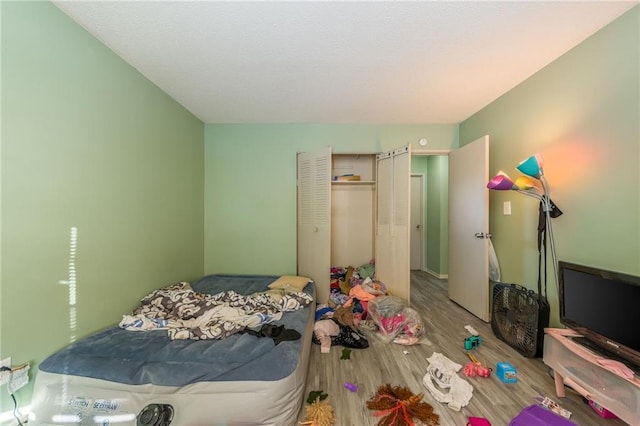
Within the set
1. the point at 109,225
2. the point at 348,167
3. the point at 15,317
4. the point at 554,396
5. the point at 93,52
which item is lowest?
the point at 554,396

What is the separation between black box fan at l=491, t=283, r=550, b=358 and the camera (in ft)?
6.09

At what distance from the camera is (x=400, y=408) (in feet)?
4.50

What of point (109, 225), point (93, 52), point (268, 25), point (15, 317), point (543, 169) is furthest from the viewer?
point (543, 169)

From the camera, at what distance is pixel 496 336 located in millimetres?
2221

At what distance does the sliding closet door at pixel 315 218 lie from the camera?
9.73 ft

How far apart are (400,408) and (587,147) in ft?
7.34

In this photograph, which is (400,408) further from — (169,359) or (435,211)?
(435,211)

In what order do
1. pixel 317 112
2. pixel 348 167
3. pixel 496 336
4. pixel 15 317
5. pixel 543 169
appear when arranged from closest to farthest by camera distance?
pixel 15 317 → pixel 543 169 → pixel 496 336 → pixel 317 112 → pixel 348 167

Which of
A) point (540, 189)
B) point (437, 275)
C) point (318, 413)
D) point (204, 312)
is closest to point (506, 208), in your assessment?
point (540, 189)

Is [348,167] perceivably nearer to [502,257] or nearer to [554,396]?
[502,257]

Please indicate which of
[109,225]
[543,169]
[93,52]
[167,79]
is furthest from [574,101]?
[109,225]

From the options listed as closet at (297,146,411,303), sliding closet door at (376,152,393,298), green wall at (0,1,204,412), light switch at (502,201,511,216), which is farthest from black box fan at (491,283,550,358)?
green wall at (0,1,204,412)

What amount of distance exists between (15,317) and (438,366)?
2649 mm

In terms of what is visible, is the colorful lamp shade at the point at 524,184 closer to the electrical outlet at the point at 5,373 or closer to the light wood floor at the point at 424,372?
the light wood floor at the point at 424,372
